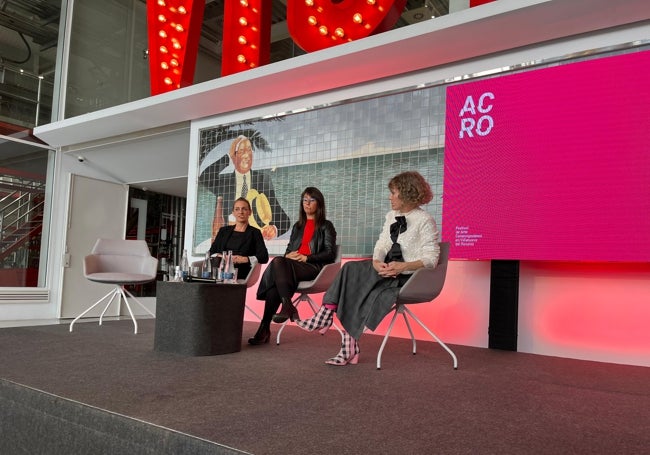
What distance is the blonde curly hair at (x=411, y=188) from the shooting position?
10.4 feet

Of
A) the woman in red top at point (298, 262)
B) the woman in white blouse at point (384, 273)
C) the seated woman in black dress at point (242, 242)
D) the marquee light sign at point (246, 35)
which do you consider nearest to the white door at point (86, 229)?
the marquee light sign at point (246, 35)

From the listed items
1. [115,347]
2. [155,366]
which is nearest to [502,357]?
[155,366]

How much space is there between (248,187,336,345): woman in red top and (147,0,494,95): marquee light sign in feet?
5.30

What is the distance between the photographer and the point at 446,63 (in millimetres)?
4395

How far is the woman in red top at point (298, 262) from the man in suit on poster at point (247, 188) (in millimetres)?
1274

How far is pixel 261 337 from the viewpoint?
3.81m

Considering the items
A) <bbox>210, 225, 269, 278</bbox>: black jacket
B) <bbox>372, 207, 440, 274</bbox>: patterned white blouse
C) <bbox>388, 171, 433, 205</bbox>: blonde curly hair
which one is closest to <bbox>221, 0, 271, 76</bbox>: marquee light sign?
<bbox>210, 225, 269, 278</bbox>: black jacket

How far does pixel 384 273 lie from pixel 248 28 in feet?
11.8

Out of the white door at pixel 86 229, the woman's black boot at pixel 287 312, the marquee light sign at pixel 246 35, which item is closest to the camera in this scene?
the woman's black boot at pixel 287 312

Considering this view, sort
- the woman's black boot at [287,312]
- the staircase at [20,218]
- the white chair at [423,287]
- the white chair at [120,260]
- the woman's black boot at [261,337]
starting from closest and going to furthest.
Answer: the white chair at [423,287]
the woman's black boot at [287,312]
the woman's black boot at [261,337]
the white chair at [120,260]
the staircase at [20,218]

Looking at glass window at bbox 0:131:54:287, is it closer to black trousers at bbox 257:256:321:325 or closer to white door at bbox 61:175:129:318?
white door at bbox 61:175:129:318

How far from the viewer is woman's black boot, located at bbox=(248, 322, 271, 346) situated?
12.4 feet

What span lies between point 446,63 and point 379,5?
2.51 feet

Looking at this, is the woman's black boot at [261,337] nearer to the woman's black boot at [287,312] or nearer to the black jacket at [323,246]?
the woman's black boot at [287,312]
